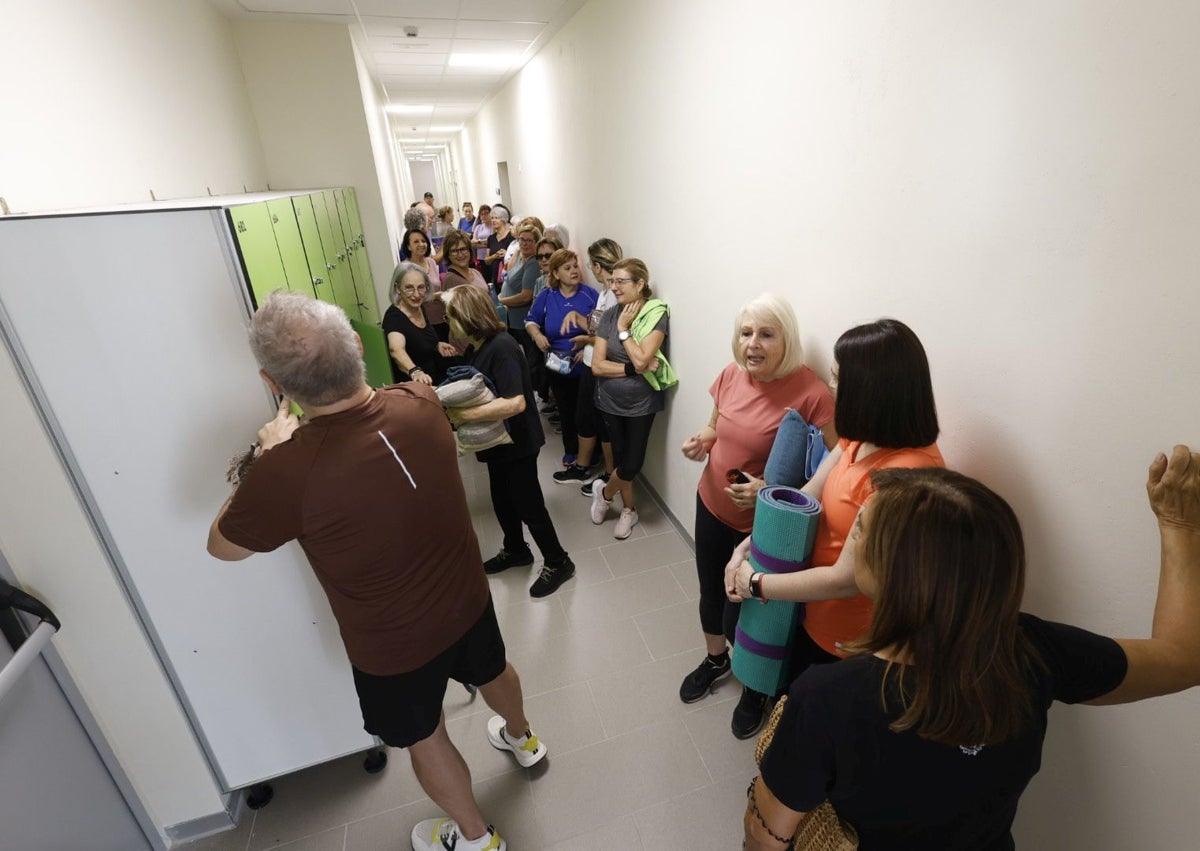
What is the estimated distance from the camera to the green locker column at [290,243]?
1937 mm

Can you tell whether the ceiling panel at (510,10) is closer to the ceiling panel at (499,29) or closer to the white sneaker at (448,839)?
the ceiling panel at (499,29)

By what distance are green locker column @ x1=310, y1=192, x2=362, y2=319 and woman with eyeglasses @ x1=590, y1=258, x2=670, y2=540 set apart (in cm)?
145

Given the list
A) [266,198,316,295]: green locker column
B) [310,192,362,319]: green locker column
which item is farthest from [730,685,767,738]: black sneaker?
[310,192,362,319]: green locker column

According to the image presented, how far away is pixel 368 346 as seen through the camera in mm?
2473

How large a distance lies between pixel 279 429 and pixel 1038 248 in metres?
1.83

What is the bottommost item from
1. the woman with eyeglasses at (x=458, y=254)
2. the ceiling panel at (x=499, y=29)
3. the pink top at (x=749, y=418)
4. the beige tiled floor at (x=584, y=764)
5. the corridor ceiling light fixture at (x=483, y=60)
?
the beige tiled floor at (x=584, y=764)

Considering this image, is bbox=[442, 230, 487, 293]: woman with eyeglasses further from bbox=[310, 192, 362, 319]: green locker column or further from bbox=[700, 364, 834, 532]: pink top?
bbox=[700, 364, 834, 532]: pink top

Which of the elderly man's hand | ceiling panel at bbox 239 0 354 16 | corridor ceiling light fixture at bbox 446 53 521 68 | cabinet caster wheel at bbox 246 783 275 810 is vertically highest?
ceiling panel at bbox 239 0 354 16

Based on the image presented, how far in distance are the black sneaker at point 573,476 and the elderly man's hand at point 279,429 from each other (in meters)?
2.61

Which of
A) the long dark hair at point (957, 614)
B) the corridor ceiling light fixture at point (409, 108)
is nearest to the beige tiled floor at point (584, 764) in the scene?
the long dark hair at point (957, 614)

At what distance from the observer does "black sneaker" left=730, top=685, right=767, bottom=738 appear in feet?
7.07

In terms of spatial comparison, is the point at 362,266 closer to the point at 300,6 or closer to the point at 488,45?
the point at 300,6

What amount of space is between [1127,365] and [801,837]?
1102 millimetres

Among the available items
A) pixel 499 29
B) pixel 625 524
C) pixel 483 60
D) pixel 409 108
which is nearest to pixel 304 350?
pixel 625 524
